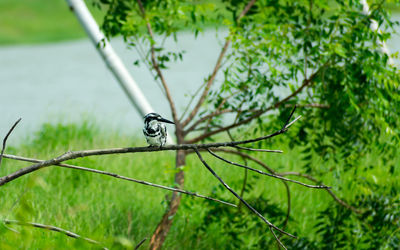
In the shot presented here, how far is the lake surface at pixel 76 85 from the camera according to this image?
287 inches

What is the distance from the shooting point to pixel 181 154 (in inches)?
161

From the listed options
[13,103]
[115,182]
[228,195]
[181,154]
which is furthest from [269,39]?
[13,103]

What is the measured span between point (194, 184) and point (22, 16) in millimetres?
13502

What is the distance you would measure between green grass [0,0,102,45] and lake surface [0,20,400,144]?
1.07 m

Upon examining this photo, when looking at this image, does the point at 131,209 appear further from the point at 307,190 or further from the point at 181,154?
the point at 307,190

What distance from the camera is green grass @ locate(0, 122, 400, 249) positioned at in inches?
169

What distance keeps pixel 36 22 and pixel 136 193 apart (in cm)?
1337

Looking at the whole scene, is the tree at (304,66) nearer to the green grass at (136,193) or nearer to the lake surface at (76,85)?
the green grass at (136,193)

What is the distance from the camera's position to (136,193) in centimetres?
516

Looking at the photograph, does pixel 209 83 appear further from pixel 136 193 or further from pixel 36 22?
pixel 36 22

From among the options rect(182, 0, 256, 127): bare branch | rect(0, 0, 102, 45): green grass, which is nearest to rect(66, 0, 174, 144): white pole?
rect(182, 0, 256, 127): bare branch

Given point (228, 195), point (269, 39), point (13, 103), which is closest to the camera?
point (269, 39)

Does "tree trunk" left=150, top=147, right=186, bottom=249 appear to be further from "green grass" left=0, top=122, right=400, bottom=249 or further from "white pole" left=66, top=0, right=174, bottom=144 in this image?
"white pole" left=66, top=0, right=174, bottom=144

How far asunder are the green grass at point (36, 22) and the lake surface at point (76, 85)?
1.07 meters
